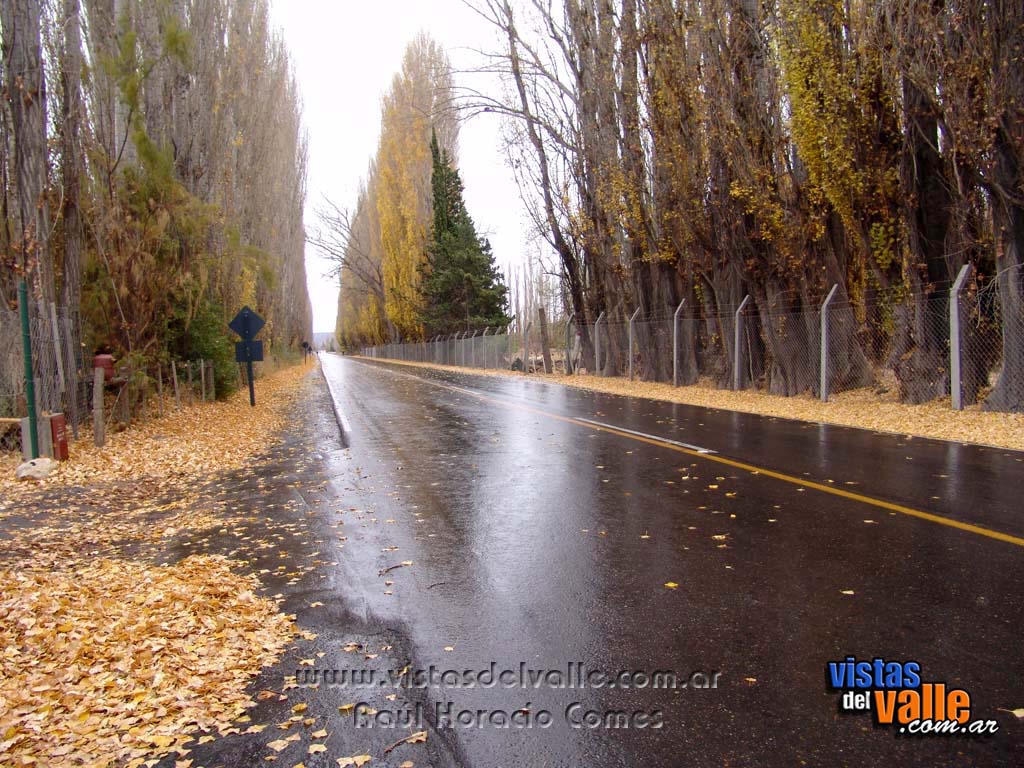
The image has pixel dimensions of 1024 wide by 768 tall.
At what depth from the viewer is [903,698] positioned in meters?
3.00

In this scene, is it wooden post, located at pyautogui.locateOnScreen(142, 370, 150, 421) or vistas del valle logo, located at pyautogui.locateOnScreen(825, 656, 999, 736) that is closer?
vistas del valle logo, located at pyautogui.locateOnScreen(825, 656, 999, 736)

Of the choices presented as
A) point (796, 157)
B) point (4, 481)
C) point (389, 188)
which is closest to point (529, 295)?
point (389, 188)

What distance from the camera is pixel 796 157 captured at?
50.0 ft

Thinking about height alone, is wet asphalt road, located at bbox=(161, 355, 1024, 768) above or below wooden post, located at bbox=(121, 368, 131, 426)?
below

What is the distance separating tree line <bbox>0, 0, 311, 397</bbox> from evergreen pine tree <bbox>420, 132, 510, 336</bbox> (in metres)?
23.2

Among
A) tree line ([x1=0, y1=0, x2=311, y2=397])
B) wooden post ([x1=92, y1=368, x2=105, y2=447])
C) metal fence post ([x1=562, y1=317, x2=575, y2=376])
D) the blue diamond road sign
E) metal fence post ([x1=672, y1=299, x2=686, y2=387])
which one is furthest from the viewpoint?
metal fence post ([x1=562, y1=317, x2=575, y2=376])

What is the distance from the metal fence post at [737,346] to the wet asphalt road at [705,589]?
948 centimetres

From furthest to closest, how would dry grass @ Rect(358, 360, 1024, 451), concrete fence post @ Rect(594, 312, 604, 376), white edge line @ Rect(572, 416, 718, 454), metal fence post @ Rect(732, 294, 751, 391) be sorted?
1. concrete fence post @ Rect(594, 312, 604, 376)
2. metal fence post @ Rect(732, 294, 751, 391)
3. dry grass @ Rect(358, 360, 1024, 451)
4. white edge line @ Rect(572, 416, 718, 454)

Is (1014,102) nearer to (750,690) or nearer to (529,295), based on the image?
(750,690)

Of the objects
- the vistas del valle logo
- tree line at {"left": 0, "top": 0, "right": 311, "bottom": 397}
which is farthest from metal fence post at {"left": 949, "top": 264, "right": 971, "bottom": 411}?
tree line at {"left": 0, "top": 0, "right": 311, "bottom": 397}

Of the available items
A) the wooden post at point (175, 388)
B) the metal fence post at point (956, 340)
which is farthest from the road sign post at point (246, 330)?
the metal fence post at point (956, 340)

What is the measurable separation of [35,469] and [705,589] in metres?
8.35

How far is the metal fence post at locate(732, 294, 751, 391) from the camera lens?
1822 cm

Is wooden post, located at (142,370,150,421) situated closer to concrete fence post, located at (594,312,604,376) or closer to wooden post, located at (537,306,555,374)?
concrete fence post, located at (594,312,604,376)
